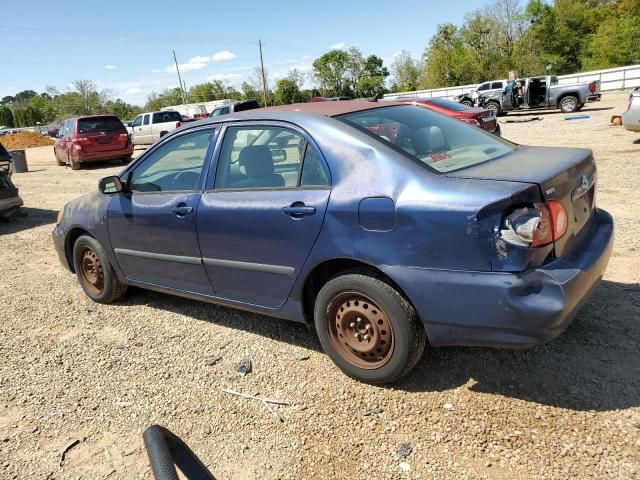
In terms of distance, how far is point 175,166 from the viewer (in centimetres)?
407

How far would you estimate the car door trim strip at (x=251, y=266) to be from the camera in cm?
319

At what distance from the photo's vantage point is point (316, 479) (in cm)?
240

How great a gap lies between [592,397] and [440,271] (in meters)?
1.10

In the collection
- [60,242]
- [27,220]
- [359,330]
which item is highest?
[60,242]

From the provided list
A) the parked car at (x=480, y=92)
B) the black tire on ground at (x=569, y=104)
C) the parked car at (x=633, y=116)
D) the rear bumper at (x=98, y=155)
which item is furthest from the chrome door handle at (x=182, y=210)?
the parked car at (x=480, y=92)

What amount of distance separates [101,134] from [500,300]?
670 inches

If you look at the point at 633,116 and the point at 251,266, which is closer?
the point at 251,266

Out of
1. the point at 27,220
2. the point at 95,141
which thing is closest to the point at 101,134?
the point at 95,141

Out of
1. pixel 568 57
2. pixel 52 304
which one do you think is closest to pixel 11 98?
pixel 568 57

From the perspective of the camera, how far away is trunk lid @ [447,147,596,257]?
2.58 meters

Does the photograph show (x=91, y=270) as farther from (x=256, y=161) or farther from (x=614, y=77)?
(x=614, y=77)

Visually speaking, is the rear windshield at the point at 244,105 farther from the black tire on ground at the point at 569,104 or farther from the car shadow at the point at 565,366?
the car shadow at the point at 565,366

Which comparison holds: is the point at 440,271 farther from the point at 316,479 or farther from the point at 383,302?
the point at 316,479

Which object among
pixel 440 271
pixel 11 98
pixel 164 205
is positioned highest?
pixel 11 98
